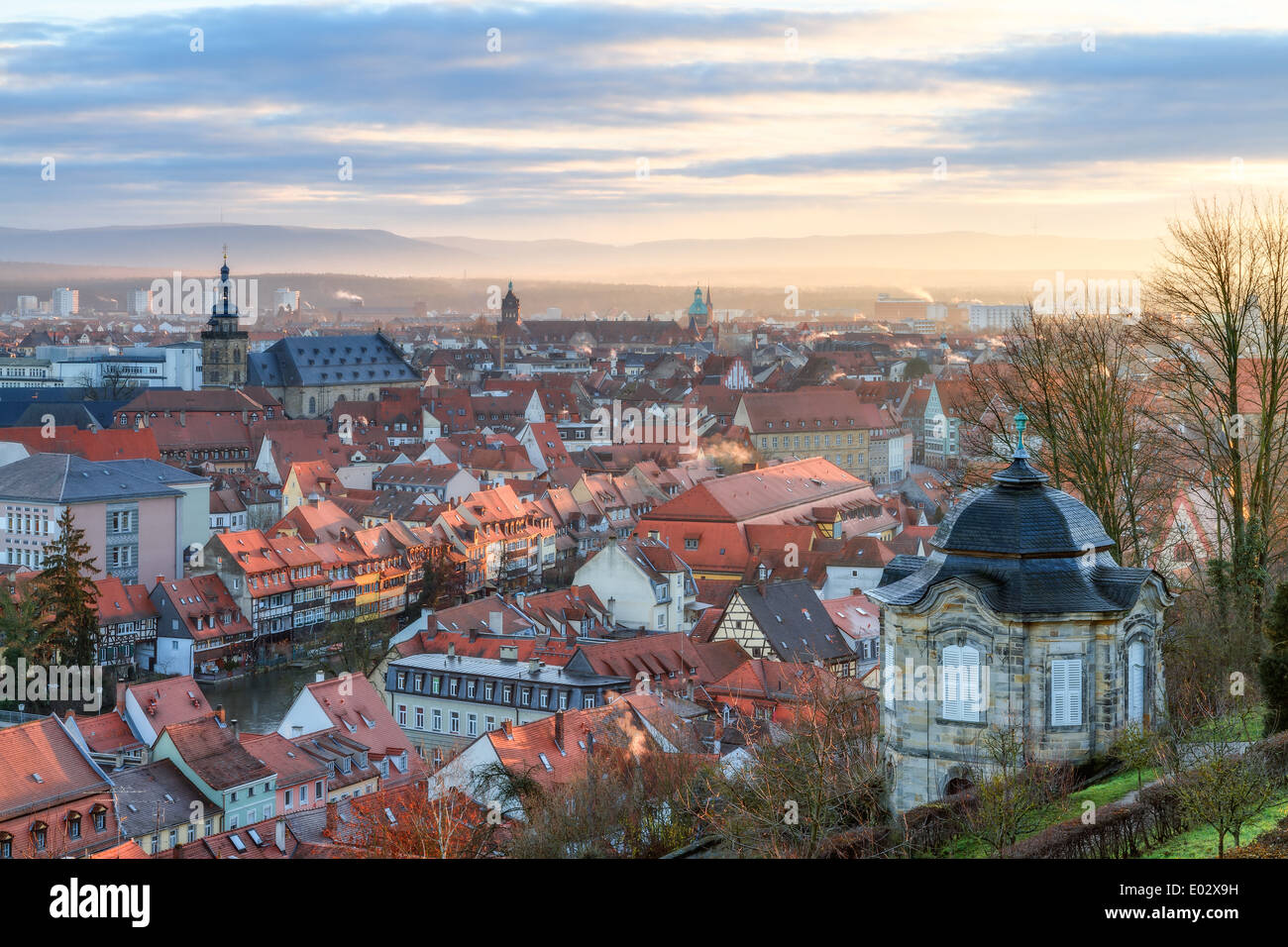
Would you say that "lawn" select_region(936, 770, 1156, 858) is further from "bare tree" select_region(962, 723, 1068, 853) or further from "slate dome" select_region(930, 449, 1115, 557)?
"slate dome" select_region(930, 449, 1115, 557)

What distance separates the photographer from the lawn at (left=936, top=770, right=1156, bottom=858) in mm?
14102

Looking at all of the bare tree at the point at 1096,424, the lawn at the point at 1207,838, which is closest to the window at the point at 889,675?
the lawn at the point at 1207,838

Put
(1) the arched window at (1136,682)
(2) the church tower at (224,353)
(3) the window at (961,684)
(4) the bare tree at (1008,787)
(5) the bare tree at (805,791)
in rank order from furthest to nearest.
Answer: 1. (2) the church tower at (224,353)
2. (1) the arched window at (1136,682)
3. (3) the window at (961,684)
4. (5) the bare tree at (805,791)
5. (4) the bare tree at (1008,787)

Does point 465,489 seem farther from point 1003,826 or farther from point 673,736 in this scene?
point 1003,826

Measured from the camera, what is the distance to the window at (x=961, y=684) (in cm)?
1638

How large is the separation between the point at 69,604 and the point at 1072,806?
38.4 meters

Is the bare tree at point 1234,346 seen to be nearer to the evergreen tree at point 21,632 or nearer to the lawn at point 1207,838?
the lawn at point 1207,838

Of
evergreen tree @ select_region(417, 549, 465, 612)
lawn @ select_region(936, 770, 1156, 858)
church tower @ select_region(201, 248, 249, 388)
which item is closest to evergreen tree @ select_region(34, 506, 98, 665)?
evergreen tree @ select_region(417, 549, 465, 612)

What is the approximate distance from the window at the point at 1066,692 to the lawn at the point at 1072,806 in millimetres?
702

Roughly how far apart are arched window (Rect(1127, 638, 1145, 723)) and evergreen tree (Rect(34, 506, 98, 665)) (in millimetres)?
36035

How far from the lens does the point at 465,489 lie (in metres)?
70.7

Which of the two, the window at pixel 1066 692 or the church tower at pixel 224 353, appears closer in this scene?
the window at pixel 1066 692
